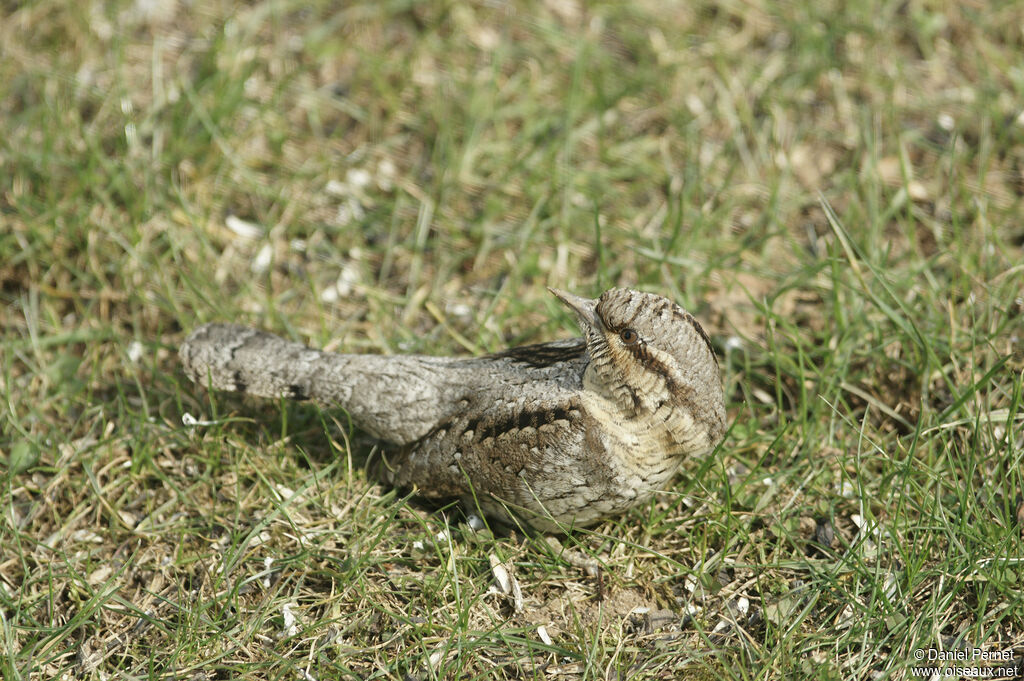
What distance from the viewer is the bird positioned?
3.81m

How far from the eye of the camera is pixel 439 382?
428cm

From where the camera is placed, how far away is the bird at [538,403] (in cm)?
381

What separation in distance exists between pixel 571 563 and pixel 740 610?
0.77m

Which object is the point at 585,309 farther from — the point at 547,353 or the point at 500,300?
the point at 500,300

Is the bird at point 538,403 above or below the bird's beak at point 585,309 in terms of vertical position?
below

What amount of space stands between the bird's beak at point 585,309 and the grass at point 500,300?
906 mm

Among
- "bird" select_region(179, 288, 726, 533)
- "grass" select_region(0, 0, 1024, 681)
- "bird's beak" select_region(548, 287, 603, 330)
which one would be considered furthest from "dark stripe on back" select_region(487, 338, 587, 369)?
"grass" select_region(0, 0, 1024, 681)

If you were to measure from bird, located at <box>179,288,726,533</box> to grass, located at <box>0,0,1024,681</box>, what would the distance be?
0.25 meters

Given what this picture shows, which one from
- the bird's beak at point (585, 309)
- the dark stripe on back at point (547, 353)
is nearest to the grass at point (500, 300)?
the dark stripe on back at point (547, 353)

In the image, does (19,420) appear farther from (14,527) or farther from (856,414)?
(856,414)

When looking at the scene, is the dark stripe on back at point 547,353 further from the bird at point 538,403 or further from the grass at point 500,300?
the grass at point 500,300

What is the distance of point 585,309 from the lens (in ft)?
13.0

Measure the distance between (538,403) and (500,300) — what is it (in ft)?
5.03

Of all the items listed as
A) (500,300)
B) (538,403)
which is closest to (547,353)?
(538,403)
